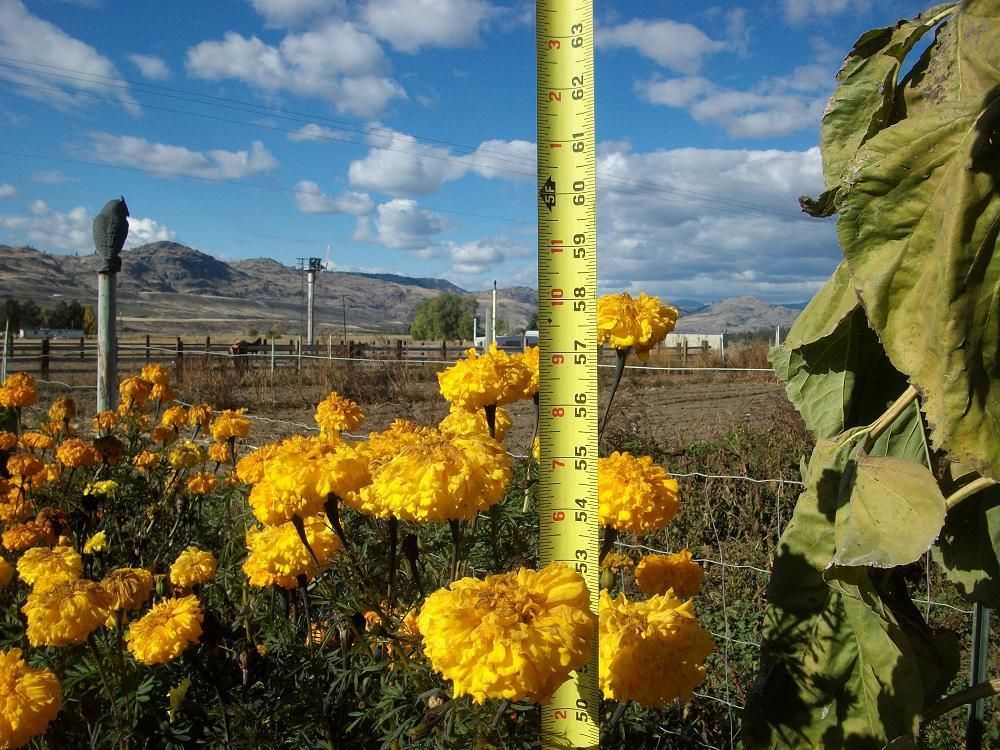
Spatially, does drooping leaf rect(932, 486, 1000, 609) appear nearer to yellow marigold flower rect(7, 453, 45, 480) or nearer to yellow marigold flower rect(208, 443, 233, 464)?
yellow marigold flower rect(208, 443, 233, 464)

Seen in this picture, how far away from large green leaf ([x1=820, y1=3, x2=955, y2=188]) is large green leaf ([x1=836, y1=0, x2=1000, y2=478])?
10.4 inches

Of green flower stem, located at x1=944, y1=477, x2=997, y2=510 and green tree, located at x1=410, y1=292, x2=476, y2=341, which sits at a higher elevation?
green tree, located at x1=410, y1=292, x2=476, y2=341

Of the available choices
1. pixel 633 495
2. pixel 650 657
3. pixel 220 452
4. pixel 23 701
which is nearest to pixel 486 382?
pixel 633 495

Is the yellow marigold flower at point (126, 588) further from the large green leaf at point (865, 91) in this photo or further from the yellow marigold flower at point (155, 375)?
the yellow marigold flower at point (155, 375)

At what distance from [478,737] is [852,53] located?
121 centimetres

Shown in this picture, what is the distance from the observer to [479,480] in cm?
131

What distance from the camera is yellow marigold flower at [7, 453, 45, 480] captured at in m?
3.25

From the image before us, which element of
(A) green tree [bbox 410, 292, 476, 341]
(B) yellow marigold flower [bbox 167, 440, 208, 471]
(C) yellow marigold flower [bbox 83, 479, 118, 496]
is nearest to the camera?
(C) yellow marigold flower [bbox 83, 479, 118, 496]

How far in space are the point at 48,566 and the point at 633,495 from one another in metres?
1.58

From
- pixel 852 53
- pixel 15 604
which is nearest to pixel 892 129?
pixel 852 53

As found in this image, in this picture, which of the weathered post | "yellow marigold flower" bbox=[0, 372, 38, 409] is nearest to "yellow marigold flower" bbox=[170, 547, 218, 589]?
"yellow marigold flower" bbox=[0, 372, 38, 409]

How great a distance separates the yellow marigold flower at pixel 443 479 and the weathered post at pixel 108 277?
5.34 metres

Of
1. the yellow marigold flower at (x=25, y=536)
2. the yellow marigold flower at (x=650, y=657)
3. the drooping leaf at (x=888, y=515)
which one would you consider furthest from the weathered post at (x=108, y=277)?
the drooping leaf at (x=888, y=515)

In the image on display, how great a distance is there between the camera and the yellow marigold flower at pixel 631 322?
2.05 meters
